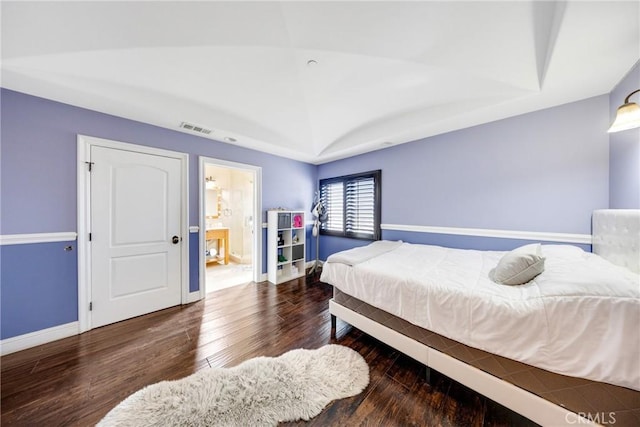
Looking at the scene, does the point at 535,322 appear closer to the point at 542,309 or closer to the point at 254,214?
the point at 542,309

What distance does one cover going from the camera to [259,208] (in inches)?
146

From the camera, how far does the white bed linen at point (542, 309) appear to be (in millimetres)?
952

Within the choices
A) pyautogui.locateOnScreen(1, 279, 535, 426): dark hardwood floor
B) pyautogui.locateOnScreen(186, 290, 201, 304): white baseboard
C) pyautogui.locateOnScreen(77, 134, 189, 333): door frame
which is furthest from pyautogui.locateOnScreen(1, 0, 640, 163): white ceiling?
pyautogui.locateOnScreen(1, 279, 535, 426): dark hardwood floor

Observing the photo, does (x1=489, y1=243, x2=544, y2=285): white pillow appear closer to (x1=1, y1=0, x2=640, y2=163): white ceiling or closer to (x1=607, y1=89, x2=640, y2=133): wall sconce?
(x1=607, y1=89, x2=640, y2=133): wall sconce

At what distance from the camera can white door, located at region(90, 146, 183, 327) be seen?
2297 millimetres

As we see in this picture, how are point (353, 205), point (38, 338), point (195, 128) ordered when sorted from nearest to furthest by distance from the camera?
1. point (38, 338)
2. point (195, 128)
3. point (353, 205)

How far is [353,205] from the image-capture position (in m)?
4.03

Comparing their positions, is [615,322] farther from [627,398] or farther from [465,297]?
[465,297]

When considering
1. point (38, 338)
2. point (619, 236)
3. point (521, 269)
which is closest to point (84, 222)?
point (38, 338)

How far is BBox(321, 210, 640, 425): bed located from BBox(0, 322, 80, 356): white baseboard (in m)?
2.96

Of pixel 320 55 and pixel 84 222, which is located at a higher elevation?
pixel 320 55

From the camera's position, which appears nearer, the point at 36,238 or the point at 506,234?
the point at 36,238

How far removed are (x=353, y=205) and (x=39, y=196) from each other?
13.0 ft

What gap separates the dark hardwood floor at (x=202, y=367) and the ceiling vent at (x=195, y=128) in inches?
94.7
